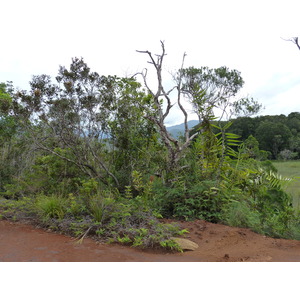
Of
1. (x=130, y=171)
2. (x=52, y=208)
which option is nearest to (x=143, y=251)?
(x=52, y=208)

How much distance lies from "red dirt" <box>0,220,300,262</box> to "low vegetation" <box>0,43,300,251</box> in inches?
9.9

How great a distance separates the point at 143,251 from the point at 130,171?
10.4ft

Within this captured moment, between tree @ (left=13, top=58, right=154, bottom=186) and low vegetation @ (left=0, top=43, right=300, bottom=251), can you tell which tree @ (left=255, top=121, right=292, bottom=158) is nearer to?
low vegetation @ (left=0, top=43, right=300, bottom=251)

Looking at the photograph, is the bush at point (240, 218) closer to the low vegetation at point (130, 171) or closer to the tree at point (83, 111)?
the low vegetation at point (130, 171)

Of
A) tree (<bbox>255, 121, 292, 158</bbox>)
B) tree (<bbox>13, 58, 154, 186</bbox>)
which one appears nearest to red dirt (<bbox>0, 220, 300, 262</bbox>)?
tree (<bbox>13, 58, 154, 186</bbox>)

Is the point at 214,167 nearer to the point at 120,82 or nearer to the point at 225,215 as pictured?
the point at 225,215

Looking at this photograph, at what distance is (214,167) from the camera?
534cm

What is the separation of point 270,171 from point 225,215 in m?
1.93

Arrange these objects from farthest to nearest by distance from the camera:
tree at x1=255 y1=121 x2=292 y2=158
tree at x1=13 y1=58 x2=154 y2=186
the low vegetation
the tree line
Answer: tree at x1=255 y1=121 x2=292 y2=158 → the tree line → tree at x1=13 y1=58 x2=154 y2=186 → the low vegetation

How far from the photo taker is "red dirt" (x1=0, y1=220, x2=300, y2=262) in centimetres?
302

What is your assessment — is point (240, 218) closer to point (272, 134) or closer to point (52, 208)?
point (52, 208)

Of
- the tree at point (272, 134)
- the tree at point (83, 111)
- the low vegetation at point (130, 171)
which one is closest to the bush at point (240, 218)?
the low vegetation at point (130, 171)

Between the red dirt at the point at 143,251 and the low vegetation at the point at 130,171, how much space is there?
0.83 ft

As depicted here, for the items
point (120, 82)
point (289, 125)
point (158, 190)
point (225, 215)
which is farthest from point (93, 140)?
point (289, 125)
